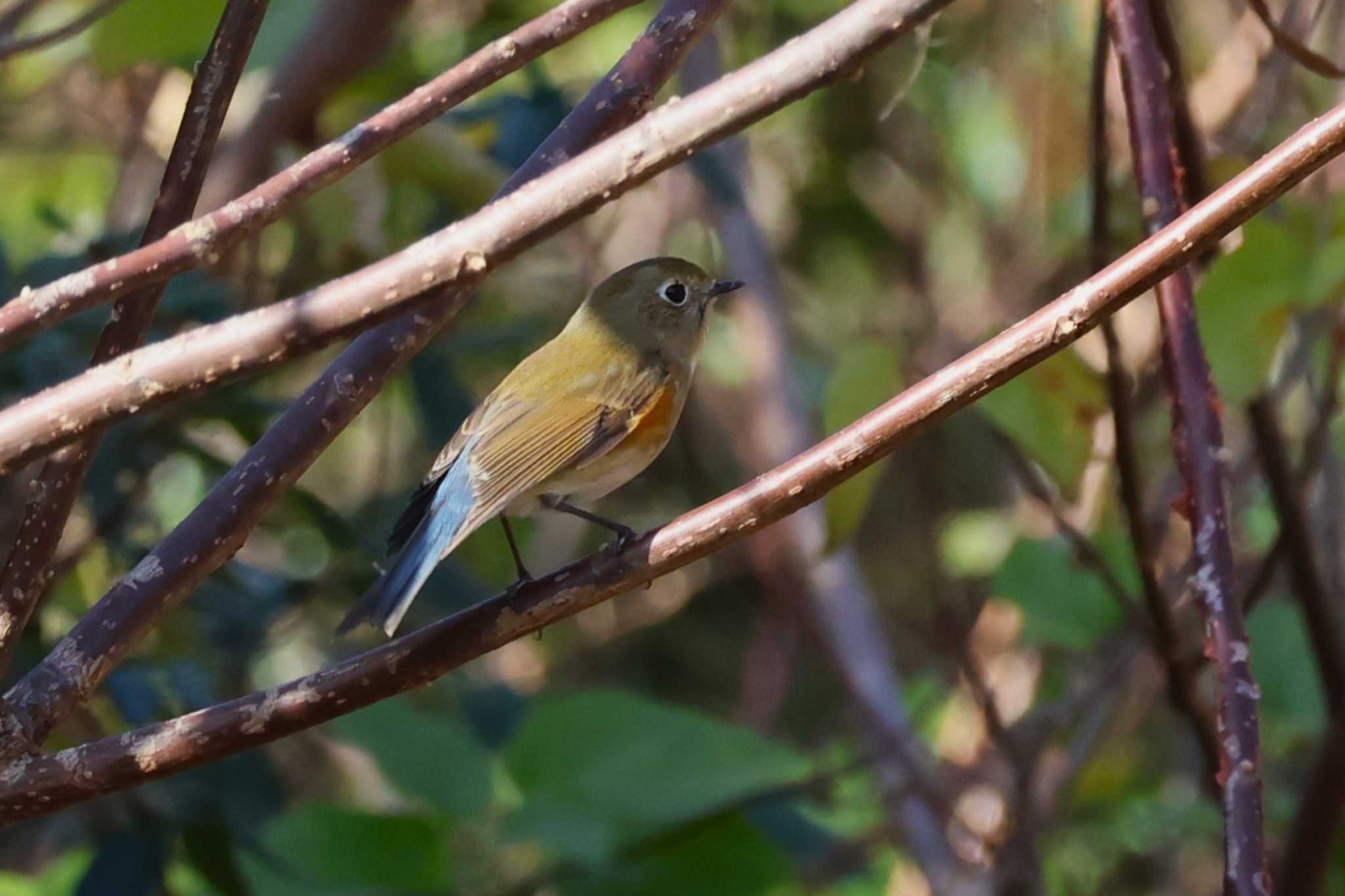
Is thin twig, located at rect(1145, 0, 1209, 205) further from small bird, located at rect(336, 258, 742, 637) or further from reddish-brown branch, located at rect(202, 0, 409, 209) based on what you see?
reddish-brown branch, located at rect(202, 0, 409, 209)

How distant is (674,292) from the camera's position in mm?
2955

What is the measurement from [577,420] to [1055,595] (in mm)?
1131

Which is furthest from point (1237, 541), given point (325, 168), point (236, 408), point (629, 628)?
point (325, 168)

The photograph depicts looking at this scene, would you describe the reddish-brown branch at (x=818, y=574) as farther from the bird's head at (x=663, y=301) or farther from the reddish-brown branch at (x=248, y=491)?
the reddish-brown branch at (x=248, y=491)

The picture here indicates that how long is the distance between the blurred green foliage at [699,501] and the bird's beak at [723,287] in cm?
17

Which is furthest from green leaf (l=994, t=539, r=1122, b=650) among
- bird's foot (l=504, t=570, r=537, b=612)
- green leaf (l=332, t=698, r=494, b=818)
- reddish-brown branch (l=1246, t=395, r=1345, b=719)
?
bird's foot (l=504, t=570, r=537, b=612)

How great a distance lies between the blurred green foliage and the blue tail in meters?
0.52

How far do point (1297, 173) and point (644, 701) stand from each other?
7.19 ft

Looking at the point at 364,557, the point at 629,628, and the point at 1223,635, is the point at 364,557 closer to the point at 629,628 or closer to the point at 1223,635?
the point at 1223,635

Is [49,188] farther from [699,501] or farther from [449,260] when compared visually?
[449,260]

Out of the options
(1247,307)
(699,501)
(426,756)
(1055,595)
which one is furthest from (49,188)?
(1247,307)

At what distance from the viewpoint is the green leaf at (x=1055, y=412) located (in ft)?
6.94

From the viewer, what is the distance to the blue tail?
6.21 ft

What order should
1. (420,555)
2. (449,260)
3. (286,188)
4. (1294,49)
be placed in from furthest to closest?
1. (420,555)
2. (1294,49)
3. (286,188)
4. (449,260)
